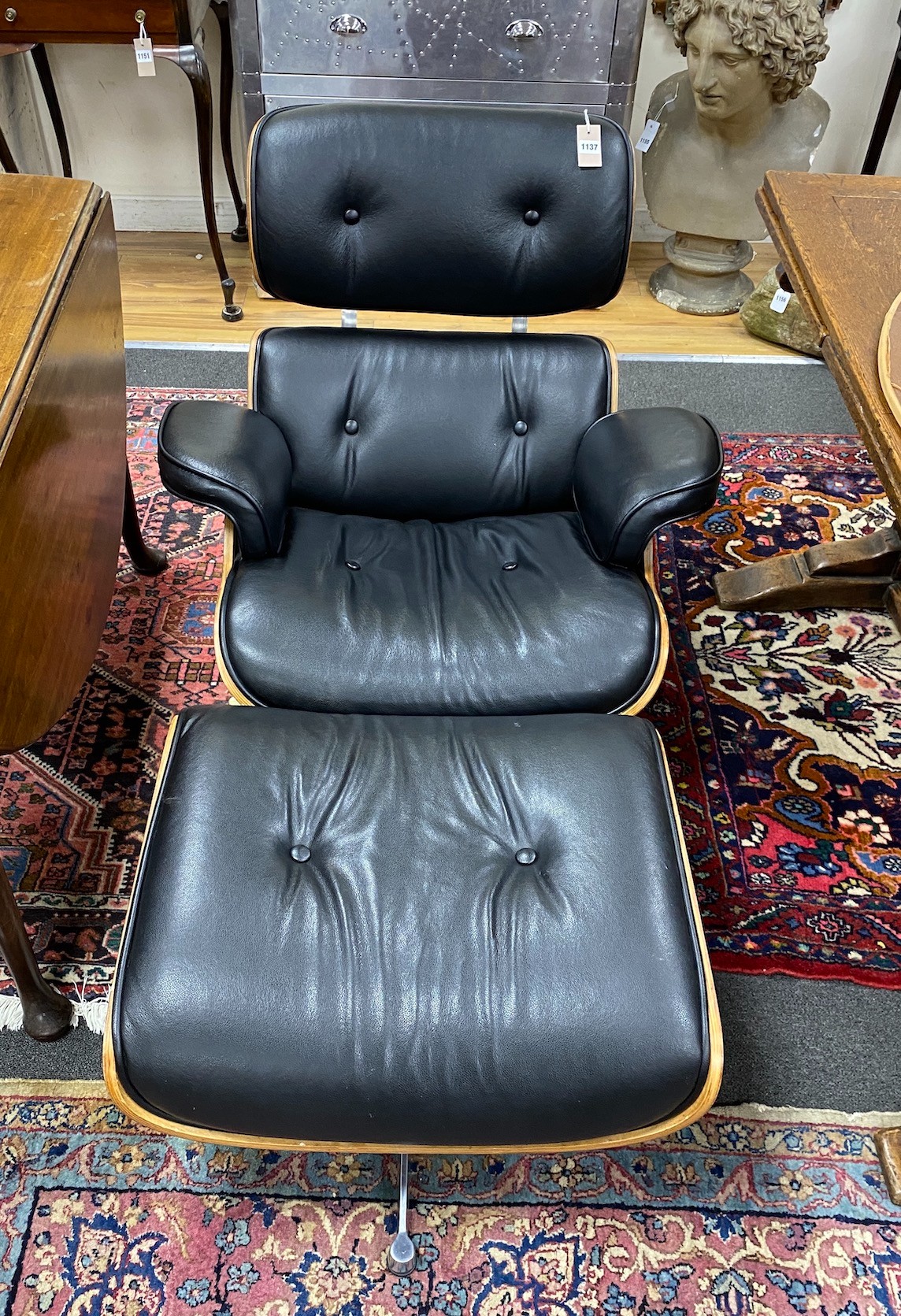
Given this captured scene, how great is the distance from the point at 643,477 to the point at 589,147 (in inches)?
20.4

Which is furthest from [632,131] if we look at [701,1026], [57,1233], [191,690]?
[57,1233]

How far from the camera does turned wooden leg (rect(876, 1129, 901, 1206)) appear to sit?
4.01 feet

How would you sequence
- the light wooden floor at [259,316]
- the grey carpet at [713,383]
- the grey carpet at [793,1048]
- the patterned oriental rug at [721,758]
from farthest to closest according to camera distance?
the light wooden floor at [259,316], the grey carpet at [713,383], the patterned oriental rug at [721,758], the grey carpet at [793,1048]

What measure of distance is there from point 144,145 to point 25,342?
225 cm

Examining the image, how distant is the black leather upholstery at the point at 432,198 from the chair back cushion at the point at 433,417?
0.38 ft

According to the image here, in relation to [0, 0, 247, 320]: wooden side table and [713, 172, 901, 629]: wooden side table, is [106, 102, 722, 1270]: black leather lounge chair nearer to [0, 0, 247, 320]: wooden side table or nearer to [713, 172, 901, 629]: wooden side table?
[713, 172, 901, 629]: wooden side table

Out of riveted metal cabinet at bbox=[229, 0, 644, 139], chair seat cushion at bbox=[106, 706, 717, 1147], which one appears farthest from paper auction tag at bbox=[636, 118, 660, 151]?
chair seat cushion at bbox=[106, 706, 717, 1147]

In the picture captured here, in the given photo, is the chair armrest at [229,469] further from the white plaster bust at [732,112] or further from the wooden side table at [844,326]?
the white plaster bust at [732,112]

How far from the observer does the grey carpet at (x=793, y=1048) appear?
1.32 m

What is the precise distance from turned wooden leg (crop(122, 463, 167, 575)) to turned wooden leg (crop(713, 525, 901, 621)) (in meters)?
1.13

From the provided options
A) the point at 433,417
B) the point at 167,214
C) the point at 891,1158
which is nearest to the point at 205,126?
the point at 167,214

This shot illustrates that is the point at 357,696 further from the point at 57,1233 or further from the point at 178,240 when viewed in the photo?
the point at 178,240

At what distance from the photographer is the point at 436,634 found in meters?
1.38

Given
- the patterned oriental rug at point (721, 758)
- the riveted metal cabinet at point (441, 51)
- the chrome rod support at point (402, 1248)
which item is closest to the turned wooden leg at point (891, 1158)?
the patterned oriental rug at point (721, 758)
